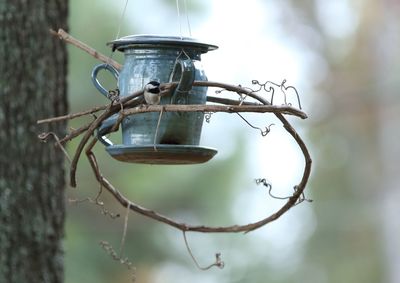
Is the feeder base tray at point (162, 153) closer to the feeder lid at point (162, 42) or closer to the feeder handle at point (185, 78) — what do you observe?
the feeder handle at point (185, 78)

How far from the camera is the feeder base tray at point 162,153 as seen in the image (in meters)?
2.32

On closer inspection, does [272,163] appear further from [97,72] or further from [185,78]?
[185,78]

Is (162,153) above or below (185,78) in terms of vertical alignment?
below

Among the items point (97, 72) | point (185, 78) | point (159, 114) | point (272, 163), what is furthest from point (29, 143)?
point (272, 163)

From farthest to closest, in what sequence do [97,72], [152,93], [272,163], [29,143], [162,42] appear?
[272,163] < [29,143] < [97,72] < [162,42] < [152,93]

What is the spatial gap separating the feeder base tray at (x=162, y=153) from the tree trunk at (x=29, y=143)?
922 millimetres

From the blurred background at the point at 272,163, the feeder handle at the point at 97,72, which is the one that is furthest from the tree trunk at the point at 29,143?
the blurred background at the point at 272,163

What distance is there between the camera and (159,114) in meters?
2.36

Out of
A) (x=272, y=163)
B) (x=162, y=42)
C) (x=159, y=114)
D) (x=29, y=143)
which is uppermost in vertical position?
A: (x=162, y=42)

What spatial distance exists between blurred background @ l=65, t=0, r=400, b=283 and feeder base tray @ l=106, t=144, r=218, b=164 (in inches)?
155

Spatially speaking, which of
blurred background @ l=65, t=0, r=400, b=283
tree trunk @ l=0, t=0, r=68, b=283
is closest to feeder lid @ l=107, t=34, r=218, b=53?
tree trunk @ l=0, t=0, r=68, b=283

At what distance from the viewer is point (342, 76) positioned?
43.5 ft

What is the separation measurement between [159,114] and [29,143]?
3.34ft

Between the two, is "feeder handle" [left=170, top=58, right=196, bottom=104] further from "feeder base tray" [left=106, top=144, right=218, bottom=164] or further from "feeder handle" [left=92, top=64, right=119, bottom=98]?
"feeder handle" [left=92, top=64, right=119, bottom=98]
